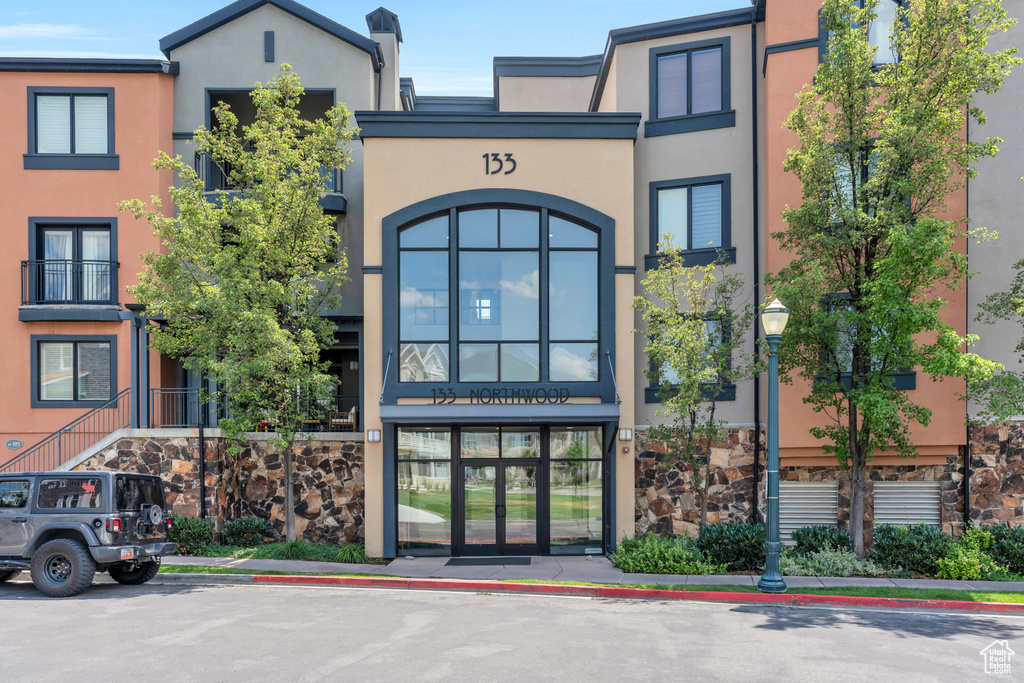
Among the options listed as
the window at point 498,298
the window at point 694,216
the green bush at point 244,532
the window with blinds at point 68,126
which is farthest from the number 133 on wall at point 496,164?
the window with blinds at point 68,126

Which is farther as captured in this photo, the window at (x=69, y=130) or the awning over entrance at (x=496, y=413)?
the window at (x=69, y=130)

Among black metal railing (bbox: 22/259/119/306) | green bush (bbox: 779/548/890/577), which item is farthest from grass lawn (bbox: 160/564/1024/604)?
black metal railing (bbox: 22/259/119/306)

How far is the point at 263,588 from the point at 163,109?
46.0 ft

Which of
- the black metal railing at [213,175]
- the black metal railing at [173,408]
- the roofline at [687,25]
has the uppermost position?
the roofline at [687,25]

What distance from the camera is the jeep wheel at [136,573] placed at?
47.8ft

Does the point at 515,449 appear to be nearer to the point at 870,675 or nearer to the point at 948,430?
the point at 948,430

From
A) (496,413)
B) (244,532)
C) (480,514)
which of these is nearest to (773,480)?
(496,413)

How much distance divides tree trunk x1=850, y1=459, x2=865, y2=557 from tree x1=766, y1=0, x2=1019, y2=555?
0.02 m

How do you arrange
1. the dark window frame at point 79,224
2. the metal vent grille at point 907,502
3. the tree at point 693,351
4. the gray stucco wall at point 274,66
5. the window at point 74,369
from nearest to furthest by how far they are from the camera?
the tree at point 693,351, the metal vent grille at point 907,502, the window at point 74,369, the dark window frame at point 79,224, the gray stucco wall at point 274,66

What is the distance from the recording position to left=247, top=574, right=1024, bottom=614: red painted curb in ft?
43.7

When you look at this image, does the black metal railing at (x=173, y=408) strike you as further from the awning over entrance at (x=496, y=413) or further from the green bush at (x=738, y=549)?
the green bush at (x=738, y=549)

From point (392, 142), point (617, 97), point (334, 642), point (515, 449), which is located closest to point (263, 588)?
point (334, 642)

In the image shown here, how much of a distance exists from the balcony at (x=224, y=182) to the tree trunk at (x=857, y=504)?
549 inches

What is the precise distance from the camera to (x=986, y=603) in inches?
521
